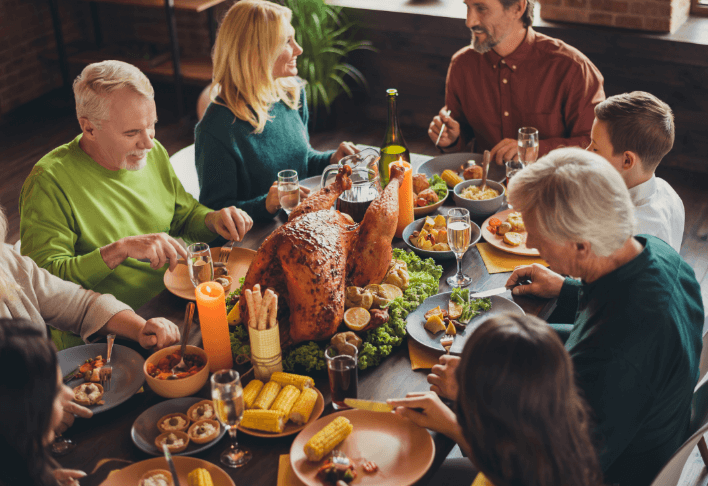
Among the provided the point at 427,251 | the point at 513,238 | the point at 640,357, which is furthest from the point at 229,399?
the point at 513,238

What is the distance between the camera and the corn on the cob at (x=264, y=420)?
151 cm

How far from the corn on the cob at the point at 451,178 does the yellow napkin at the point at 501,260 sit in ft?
1.56

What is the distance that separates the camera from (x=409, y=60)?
18.2 ft

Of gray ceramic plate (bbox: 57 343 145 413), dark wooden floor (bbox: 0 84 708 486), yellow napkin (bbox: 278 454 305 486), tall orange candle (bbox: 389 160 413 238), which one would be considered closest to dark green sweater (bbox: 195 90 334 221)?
tall orange candle (bbox: 389 160 413 238)

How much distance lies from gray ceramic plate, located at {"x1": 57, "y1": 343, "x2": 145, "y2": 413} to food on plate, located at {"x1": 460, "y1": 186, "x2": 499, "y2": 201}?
1.39m

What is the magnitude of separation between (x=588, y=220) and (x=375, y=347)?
65 centimetres

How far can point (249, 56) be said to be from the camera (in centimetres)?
267

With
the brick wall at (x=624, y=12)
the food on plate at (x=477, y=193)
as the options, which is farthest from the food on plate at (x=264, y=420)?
the brick wall at (x=624, y=12)

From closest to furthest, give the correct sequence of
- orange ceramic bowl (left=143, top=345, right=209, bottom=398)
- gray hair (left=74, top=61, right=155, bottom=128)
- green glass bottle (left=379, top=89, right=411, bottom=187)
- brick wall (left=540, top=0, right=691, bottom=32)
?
orange ceramic bowl (left=143, top=345, right=209, bottom=398)
gray hair (left=74, top=61, right=155, bottom=128)
green glass bottle (left=379, top=89, right=411, bottom=187)
brick wall (left=540, top=0, right=691, bottom=32)

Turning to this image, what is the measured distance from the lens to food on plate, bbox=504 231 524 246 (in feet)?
7.47

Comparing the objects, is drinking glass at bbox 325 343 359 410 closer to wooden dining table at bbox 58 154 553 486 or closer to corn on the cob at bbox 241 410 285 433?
wooden dining table at bbox 58 154 553 486

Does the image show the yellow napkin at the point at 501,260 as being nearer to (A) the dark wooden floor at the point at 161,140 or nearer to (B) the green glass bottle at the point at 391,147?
(B) the green glass bottle at the point at 391,147

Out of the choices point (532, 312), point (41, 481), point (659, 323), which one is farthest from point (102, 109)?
point (659, 323)

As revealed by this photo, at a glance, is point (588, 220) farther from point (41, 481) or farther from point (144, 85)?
point (144, 85)
